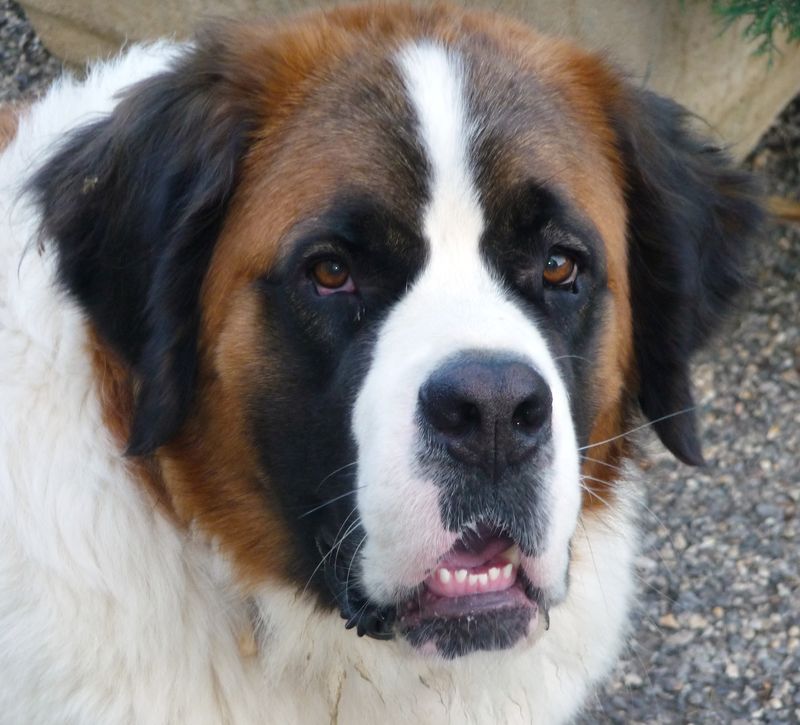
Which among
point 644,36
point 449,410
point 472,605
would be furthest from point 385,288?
point 644,36

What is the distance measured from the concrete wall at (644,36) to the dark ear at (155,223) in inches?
101

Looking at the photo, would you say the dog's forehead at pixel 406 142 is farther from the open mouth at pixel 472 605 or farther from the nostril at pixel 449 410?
the open mouth at pixel 472 605

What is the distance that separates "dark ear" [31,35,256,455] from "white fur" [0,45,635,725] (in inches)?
4.5

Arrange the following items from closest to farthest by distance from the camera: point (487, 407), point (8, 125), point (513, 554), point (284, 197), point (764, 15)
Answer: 1. point (487, 407)
2. point (513, 554)
3. point (284, 197)
4. point (8, 125)
5. point (764, 15)

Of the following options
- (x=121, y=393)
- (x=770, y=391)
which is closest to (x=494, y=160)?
(x=121, y=393)

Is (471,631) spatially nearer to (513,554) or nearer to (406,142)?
(513,554)

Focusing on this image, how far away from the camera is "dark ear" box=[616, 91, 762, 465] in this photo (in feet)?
8.91

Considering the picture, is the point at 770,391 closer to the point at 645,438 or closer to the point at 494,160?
the point at 645,438

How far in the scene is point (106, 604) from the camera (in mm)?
2566

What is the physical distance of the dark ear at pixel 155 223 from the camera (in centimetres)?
246

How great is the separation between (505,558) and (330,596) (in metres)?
0.44

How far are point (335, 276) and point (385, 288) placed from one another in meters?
0.10

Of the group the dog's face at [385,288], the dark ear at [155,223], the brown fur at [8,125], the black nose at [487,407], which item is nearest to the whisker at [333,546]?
the dog's face at [385,288]

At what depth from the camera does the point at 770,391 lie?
495cm
